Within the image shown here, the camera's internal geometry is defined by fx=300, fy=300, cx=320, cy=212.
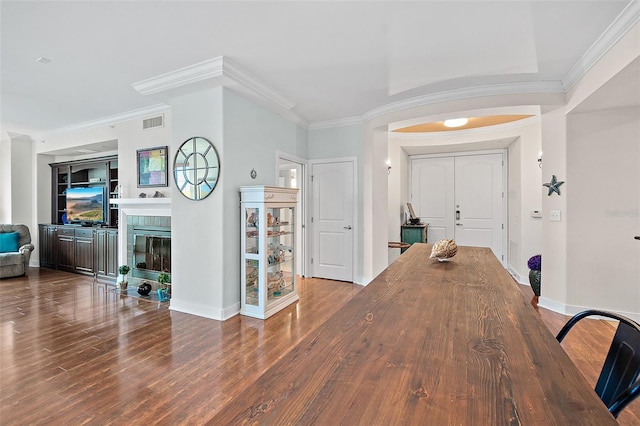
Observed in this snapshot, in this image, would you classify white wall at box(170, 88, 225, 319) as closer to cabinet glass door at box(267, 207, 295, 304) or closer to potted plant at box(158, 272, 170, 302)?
potted plant at box(158, 272, 170, 302)

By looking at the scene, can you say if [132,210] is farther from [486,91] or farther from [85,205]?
[486,91]

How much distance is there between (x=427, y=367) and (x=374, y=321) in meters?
0.32

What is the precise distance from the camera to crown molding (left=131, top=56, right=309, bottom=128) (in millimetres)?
2955

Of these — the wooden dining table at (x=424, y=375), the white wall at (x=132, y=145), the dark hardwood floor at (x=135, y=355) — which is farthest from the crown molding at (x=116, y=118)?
the wooden dining table at (x=424, y=375)

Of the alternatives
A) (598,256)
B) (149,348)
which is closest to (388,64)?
(598,256)

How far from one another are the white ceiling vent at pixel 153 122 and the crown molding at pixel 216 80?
614 mm

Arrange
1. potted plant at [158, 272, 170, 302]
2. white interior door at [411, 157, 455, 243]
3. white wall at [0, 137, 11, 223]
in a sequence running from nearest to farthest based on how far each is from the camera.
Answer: potted plant at [158, 272, 170, 302] → white wall at [0, 137, 11, 223] → white interior door at [411, 157, 455, 243]

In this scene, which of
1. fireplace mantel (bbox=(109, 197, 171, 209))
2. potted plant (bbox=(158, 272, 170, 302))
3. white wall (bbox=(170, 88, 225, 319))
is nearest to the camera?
white wall (bbox=(170, 88, 225, 319))

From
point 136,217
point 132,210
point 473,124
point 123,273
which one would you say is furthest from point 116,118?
point 473,124

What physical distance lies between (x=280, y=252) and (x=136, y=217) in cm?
231

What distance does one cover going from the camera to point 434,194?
647cm

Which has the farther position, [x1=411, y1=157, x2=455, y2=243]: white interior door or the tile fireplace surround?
[x1=411, y1=157, x2=455, y2=243]: white interior door

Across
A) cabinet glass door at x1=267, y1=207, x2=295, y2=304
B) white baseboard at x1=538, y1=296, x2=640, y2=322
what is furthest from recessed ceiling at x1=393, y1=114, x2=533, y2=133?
white baseboard at x1=538, y1=296, x2=640, y2=322

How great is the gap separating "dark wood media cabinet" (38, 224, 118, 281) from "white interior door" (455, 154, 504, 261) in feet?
21.0
